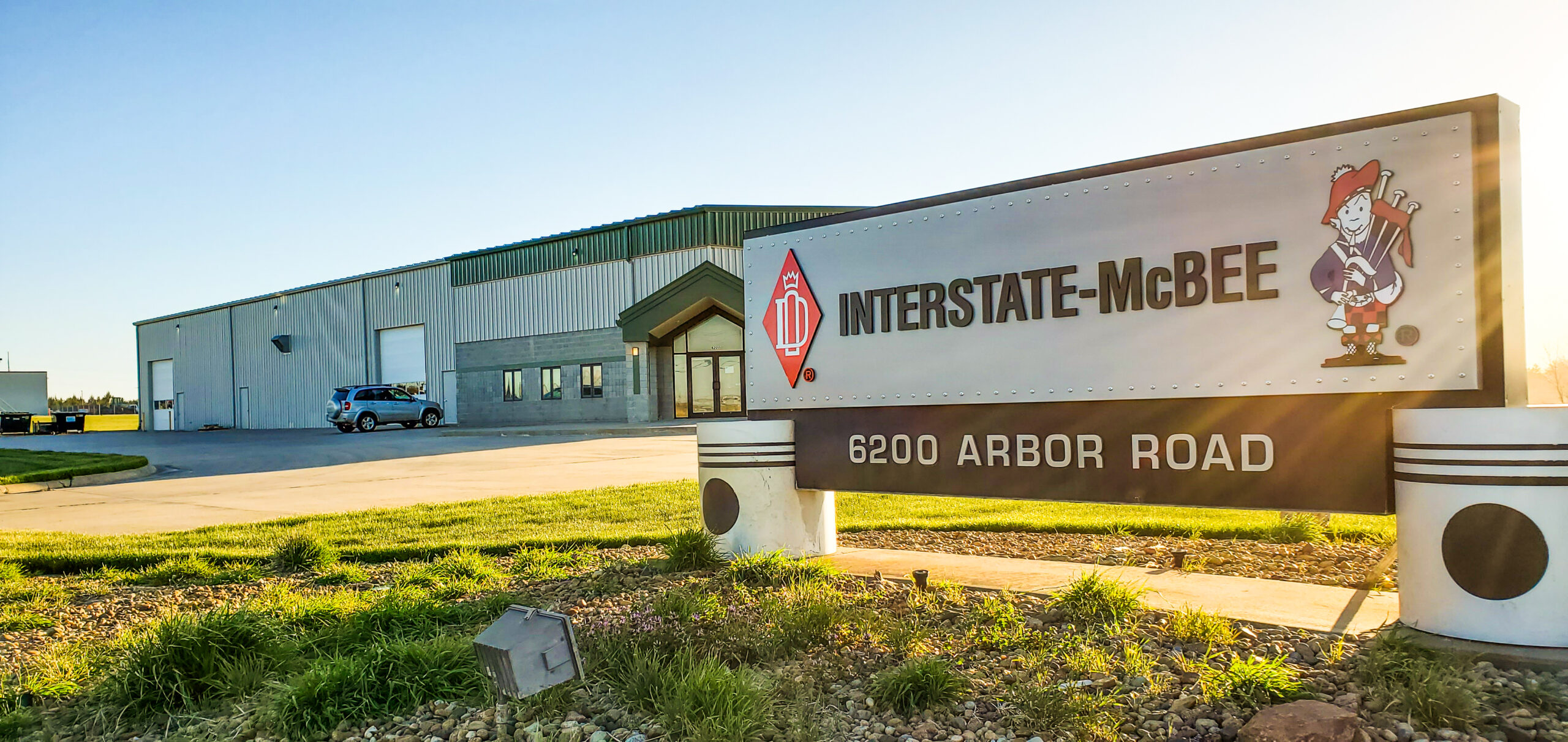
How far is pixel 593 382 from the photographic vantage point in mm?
35406

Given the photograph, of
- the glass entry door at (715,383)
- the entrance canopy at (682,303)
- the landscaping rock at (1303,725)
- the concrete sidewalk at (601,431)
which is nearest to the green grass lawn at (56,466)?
the concrete sidewalk at (601,431)

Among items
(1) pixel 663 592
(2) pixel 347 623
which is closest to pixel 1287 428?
(1) pixel 663 592

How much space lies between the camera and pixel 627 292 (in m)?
35.3

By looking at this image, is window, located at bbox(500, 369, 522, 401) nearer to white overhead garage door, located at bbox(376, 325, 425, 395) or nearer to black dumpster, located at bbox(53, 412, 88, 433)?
white overhead garage door, located at bbox(376, 325, 425, 395)

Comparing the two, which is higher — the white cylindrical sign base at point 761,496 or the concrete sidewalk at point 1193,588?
the white cylindrical sign base at point 761,496

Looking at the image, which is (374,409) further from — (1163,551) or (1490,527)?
(1490,527)

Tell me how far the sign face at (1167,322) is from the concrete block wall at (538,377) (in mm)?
27620

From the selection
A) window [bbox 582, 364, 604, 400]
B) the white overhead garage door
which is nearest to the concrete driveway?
window [bbox 582, 364, 604, 400]

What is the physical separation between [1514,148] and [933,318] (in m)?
3.06

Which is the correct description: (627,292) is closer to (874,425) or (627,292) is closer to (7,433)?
(874,425)

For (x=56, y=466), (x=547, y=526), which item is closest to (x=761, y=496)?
(x=547, y=526)

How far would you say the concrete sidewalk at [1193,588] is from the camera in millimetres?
4691

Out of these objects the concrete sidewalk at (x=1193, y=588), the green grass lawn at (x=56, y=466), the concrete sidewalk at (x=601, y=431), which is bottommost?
the concrete sidewalk at (x=601, y=431)

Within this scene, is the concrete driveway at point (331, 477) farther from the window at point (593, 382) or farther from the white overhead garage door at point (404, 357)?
the white overhead garage door at point (404, 357)
